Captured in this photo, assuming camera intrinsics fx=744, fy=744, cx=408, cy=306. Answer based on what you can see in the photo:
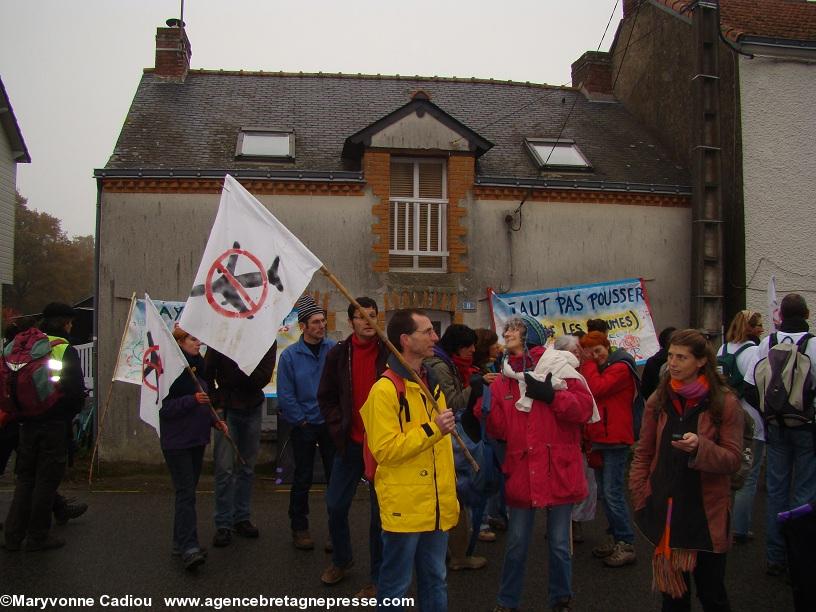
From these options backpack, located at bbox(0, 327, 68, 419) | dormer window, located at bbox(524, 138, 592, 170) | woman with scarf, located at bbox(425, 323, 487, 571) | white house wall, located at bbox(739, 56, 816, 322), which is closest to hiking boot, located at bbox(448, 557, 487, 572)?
woman with scarf, located at bbox(425, 323, 487, 571)

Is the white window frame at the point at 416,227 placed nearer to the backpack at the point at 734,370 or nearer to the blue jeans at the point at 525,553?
the backpack at the point at 734,370

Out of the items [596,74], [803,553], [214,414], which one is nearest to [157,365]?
[214,414]

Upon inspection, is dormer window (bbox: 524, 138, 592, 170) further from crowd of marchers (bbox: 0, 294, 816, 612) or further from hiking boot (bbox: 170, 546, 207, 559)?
hiking boot (bbox: 170, 546, 207, 559)

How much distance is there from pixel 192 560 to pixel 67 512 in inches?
87.0

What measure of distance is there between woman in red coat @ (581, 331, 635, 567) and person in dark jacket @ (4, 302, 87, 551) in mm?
4324

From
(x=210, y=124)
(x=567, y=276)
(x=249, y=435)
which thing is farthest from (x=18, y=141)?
(x=249, y=435)

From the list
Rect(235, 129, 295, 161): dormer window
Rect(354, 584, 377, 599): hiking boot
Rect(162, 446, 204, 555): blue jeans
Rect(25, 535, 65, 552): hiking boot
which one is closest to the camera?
Rect(354, 584, 377, 599): hiking boot

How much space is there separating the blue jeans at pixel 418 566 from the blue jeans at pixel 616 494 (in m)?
2.37

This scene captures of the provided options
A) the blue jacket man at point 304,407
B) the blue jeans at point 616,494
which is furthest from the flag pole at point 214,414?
the blue jeans at point 616,494

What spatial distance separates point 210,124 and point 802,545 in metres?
12.2

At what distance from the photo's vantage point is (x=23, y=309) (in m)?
44.9

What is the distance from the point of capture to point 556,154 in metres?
13.7

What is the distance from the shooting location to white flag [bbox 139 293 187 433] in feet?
19.1

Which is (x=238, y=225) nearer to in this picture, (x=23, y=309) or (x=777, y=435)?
(x=777, y=435)
